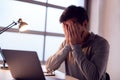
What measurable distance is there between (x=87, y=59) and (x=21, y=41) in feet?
5.84

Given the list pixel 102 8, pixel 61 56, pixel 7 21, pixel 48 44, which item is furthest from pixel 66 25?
pixel 102 8

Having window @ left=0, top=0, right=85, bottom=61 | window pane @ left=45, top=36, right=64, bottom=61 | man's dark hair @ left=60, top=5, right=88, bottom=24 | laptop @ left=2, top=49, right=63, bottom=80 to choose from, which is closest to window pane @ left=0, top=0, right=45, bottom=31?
window @ left=0, top=0, right=85, bottom=61

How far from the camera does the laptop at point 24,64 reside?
4.72 feet

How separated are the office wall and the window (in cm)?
53

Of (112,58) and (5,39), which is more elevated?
(5,39)

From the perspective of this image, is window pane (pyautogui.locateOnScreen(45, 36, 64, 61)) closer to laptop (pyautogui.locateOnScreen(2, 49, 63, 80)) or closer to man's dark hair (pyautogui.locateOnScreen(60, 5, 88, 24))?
man's dark hair (pyautogui.locateOnScreen(60, 5, 88, 24))

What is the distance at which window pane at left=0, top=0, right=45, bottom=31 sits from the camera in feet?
10.2

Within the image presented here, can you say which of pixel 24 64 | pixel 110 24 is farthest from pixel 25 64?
pixel 110 24

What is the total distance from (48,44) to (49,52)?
0.14m

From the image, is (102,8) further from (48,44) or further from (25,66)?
(25,66)

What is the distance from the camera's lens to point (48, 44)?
3.60m

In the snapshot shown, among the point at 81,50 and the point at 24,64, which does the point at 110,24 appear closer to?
the point at 81,50

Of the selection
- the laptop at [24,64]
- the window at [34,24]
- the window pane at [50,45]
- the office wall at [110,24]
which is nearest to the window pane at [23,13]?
the window at [34,24]

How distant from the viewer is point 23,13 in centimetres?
329
